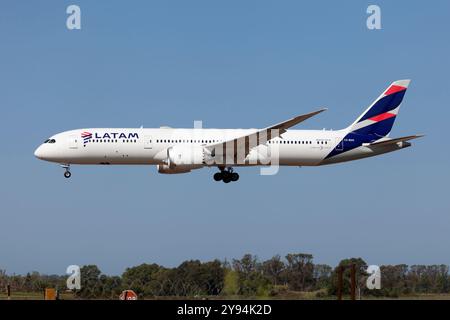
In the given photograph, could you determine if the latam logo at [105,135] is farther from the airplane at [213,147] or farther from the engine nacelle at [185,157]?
the engine nacelle at [185,157]

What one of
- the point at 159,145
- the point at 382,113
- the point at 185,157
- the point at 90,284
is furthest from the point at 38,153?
the point at 382,113

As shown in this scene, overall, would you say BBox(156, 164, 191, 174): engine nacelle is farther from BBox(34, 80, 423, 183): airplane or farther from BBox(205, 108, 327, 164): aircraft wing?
BBox(205, 108, 327, 164): aircraft wing

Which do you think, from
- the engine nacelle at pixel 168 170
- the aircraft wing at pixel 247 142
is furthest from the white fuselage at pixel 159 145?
the aircraft wing at pixel 247 142

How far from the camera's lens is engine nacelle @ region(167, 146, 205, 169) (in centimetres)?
5647

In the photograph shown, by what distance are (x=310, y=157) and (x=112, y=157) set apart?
16320mm

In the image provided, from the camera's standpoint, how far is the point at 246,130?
60406 millimetres

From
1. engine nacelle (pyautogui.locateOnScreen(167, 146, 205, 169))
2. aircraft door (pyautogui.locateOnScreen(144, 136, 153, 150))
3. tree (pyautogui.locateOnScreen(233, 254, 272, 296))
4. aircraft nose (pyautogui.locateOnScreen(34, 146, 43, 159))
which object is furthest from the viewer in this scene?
aircraft nose (pyautogui.locateOnScreen(34, 146, 43, 159))

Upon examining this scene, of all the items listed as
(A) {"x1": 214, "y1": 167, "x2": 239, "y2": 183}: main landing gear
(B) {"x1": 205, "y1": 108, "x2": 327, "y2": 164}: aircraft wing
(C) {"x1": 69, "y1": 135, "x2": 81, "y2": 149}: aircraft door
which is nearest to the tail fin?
(B) {"x1": 205, "y1": 108, "x2": 327, "y2": 164}: aircraft wing

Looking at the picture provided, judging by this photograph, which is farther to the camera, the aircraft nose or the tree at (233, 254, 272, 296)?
the aircraft nose

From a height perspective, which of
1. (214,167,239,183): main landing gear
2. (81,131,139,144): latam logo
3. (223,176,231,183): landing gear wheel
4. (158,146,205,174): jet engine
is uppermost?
(81,131,139,144): latam logo

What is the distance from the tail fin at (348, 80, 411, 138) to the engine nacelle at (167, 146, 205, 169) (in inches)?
584
